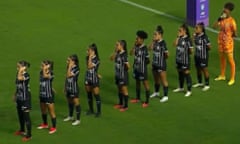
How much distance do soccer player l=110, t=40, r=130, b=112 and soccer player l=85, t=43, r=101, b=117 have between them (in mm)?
638

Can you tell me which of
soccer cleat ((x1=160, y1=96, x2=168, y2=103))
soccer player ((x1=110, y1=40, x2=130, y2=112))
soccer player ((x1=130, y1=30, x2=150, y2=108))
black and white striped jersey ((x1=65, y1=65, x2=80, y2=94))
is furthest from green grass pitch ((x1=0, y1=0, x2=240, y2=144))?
black and white striped jersey ((x1=65, y1=65, x2=80, y2=94))

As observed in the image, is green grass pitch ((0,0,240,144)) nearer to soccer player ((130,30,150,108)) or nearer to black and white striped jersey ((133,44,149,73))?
soccer player ((130,30,150,108))

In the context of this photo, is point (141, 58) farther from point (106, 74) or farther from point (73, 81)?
point (106, 74)

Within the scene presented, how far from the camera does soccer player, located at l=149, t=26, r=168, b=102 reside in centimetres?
1941

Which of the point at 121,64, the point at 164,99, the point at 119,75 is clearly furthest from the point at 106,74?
the point at 121,64

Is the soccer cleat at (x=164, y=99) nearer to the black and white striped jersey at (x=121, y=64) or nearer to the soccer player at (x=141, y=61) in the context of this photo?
the soccer player at (x=141, y=61)

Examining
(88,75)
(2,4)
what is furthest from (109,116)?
(2,4)

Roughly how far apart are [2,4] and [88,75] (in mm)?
11605

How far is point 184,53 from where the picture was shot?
19.8m

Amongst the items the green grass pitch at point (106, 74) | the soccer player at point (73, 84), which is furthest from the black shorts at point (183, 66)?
the soccer player at point (73, 84)

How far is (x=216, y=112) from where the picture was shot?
1902 cm

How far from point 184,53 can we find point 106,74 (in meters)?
3.19

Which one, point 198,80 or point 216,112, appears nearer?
point 216,112

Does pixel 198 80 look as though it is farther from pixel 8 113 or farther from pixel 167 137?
pixel 8 113
